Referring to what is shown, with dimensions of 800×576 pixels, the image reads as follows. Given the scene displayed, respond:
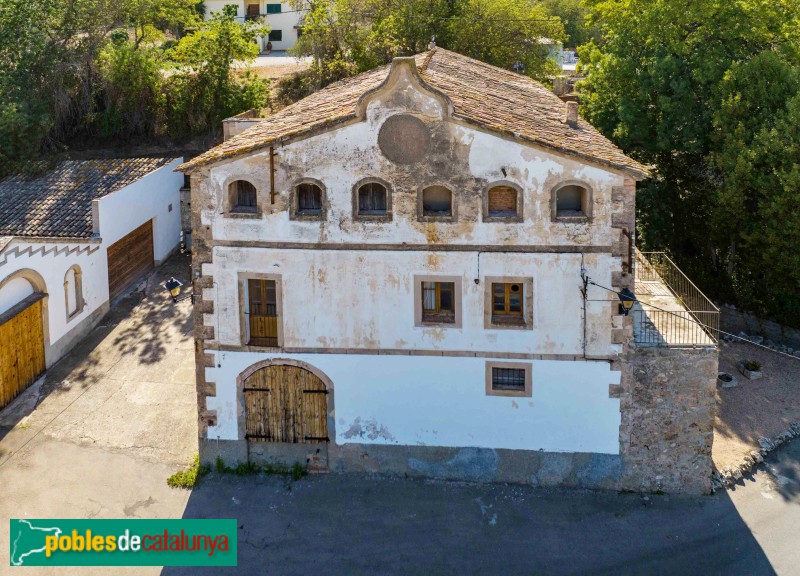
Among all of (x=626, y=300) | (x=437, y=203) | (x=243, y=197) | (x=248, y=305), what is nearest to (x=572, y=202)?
(x=626, y=300)

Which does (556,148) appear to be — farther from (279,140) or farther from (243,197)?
(243,197)

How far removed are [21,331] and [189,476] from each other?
8106 mm

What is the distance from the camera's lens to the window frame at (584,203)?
1841 cm

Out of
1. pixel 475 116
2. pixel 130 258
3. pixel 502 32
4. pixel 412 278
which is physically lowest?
pixel 130 258

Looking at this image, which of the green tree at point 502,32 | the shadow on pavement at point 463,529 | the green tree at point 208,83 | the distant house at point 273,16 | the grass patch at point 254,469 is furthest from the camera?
the distant house at point 273,16

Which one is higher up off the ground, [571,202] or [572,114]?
[572,114]

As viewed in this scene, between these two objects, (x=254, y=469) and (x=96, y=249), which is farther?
(x=96, y=249)

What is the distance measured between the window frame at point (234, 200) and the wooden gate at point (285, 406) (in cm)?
392

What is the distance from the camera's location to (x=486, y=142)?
1839cm

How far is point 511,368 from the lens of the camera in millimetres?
19531

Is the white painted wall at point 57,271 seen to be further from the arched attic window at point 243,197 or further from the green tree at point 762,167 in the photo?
the green tree at point 762,167

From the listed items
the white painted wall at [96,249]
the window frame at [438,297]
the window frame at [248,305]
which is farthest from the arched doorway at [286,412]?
the white painted wall at [96,249]

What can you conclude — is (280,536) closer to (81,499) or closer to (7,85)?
(81,499)

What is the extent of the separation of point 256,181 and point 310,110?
144 inches
